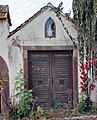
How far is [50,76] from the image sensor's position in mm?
12344

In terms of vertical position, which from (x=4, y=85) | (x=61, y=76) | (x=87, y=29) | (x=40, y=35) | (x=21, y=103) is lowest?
(x=21, y=103)

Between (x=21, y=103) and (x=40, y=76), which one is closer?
(x=21, y=103)

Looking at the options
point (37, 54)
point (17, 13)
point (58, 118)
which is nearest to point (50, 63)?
point (37, 54)

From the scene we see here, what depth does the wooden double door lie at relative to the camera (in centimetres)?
1232

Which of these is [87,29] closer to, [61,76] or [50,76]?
[61,76]

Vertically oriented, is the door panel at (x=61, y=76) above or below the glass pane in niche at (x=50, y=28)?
below

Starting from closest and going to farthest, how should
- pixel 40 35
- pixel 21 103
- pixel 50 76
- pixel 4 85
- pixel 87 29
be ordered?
pixel 21 103 → pixel 87 29 → pixel 4 85 → pixel 40 35 → pixel 50 76

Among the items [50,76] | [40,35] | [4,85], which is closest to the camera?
[4,85]

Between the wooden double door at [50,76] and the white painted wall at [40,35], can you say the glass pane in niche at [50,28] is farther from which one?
the wooden double door at [50,76]

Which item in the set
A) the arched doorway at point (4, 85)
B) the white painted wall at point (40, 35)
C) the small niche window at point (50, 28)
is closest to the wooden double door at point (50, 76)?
the white painted wall at point (40, 35)

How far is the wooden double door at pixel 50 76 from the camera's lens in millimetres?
12320

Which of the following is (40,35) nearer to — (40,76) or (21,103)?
(40,76)

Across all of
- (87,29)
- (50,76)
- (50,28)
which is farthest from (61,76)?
(87,29)

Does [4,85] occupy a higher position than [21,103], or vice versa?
[4,85]
